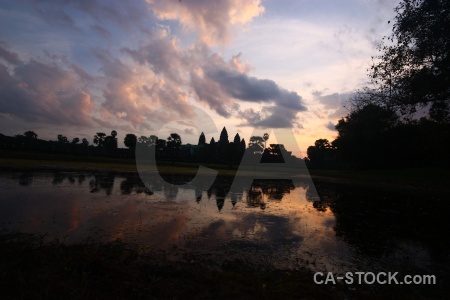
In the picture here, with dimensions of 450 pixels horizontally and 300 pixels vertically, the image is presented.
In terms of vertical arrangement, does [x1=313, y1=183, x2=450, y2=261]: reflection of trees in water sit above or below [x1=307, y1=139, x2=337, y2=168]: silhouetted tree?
below

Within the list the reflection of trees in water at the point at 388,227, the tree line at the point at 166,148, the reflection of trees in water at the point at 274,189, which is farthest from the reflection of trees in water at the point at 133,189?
the tree line at the point at 166,148

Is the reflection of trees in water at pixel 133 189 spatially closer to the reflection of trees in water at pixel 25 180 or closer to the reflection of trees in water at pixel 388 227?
the reflection of trees in water at pixel 25 180

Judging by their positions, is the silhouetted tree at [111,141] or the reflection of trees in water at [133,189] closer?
the reflection of trees in water at [133,189]

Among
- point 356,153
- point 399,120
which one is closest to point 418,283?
point 399,120

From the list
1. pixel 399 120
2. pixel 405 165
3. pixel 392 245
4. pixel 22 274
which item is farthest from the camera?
pixel 405 165

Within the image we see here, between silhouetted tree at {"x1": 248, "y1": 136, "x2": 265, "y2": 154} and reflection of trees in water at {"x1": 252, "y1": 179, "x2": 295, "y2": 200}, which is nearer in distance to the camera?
reflection of trees in water at {"x1": 252, "y1": 179, "x2": 295, "y2": 200}

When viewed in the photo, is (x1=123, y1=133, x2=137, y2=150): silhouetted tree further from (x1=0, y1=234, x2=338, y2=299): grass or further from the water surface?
(x1=0, y1=234, x2=338, y2=299): grass

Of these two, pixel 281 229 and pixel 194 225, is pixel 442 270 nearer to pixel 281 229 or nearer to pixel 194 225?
pixel 281 229

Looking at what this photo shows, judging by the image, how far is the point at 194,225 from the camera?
34.7ft

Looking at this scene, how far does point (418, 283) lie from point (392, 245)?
3387mm

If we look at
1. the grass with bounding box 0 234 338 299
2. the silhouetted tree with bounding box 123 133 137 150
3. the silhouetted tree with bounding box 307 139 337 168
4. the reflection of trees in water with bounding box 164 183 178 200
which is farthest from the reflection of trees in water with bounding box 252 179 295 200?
the silhouetted tree with bounding box 123 133 137 150

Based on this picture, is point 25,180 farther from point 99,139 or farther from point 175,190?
point 99,139

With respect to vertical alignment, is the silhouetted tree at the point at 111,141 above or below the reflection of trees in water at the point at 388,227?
above

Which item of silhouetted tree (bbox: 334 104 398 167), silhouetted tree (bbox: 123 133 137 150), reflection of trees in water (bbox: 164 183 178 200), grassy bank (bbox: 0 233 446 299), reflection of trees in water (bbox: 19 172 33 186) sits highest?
silhouetted tree (bbox: 123 133 137 150)
